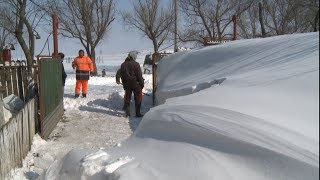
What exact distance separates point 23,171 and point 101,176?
3069 mm

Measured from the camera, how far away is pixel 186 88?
566 centimetres

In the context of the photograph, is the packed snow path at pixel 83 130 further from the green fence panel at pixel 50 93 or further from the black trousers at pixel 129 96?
the black trousers at pixel 129 96

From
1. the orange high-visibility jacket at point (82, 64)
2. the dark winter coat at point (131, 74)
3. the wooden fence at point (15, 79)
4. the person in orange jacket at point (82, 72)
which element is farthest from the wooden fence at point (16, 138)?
the orange high-visibility jacket at point (82, 64)

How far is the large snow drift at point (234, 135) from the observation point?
2271 mm

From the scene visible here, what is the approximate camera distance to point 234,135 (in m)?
2.58

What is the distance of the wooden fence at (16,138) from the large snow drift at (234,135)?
1571mm

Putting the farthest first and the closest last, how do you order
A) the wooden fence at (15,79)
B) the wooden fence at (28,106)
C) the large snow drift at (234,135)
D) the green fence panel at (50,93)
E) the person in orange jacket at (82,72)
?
1. the person in orange jacket at (82,72)
2. the wooden fence at (15,79)
3. the green fence panel at (50,93)
4. the wooden fence at (28,106)
5. the large snow drift at (234,135)

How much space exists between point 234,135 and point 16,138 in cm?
405

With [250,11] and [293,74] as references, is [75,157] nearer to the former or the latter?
[293,74]

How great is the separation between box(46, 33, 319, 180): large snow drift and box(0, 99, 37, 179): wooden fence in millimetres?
1571

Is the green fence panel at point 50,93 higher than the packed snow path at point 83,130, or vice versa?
the green fence panel at point 50,93

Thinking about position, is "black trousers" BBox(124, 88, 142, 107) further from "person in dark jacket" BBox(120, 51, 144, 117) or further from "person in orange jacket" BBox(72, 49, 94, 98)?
"person in orange jacket" BBox(72, 49, 94, 98)

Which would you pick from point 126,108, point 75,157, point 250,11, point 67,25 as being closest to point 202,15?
point 250,11

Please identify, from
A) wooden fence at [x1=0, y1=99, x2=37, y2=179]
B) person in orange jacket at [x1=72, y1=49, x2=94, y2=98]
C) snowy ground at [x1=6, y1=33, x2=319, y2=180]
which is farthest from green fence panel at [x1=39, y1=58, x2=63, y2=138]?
snowy ground at [x1=6, y1=33, x2=319, y2=180]
